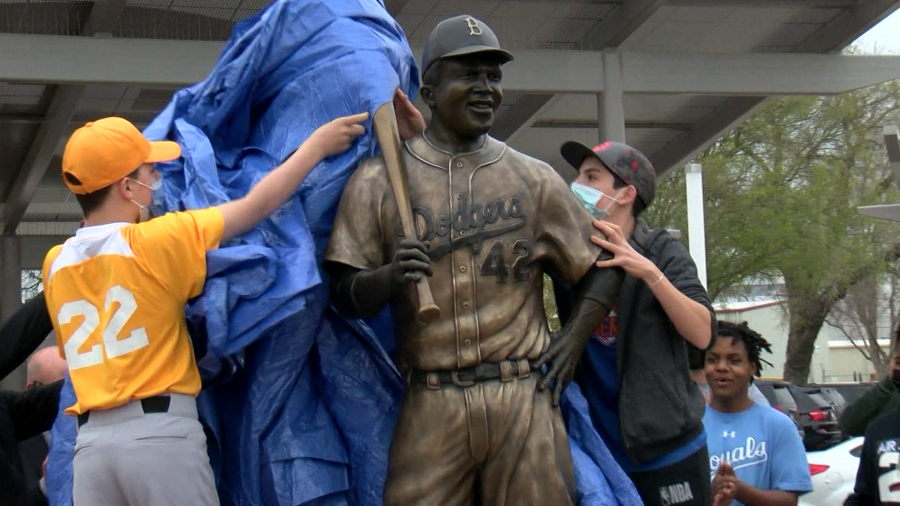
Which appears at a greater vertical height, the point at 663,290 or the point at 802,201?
the point at 802,201

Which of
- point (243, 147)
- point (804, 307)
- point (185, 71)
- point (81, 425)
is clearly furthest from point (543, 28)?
point (804, 307)

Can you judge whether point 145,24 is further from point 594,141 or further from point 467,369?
point 467,369

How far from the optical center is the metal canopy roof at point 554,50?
12.0 metres

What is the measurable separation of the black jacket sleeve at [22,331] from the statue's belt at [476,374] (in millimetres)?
1428

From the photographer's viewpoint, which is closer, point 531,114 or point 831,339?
point 531,114

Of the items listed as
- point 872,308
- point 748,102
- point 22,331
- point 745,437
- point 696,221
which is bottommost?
point 745,437

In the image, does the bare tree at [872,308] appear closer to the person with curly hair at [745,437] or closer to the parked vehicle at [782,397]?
the parked vehicle at [782,397]

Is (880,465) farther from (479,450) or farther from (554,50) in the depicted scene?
(554,50)

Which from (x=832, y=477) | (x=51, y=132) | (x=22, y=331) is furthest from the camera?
(x=51, y=132)

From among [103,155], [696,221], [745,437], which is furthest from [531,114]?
[103,155]

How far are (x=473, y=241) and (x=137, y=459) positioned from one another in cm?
109

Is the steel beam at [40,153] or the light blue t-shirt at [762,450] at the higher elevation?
the steel beam at [40,153]

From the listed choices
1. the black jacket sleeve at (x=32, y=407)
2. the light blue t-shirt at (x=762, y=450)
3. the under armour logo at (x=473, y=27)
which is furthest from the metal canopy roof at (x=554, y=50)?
the under armour logo at (x=473, y=27)

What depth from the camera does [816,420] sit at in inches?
692
